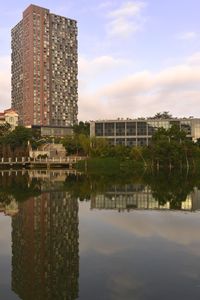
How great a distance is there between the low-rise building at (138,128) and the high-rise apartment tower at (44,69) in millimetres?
31762

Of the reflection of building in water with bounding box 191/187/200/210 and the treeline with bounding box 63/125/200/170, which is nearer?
the reflection of building in water with bounding box 191/187/200/210

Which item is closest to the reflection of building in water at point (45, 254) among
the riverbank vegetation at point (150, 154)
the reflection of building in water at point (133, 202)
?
the reflection of building in water at point (133, 202)

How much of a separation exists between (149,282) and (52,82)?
398 ft

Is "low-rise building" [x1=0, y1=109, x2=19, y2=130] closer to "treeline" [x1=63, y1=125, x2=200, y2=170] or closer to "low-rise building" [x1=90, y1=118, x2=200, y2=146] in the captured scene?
"low-rise building" [x1=90, y1=118, x2=200, y2=146]

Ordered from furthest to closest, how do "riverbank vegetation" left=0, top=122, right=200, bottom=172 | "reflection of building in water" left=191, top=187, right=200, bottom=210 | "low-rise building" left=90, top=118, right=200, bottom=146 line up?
"low-rise building" left=90, top=118, right=200, bottom=146
"riverbank vegetation" left=0, top=122, right=200, bottom=172
"reflection of building in water" left=191, top=187, right=200, bottom=210

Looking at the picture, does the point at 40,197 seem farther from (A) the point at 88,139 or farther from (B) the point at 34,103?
→ (B) the point at 34,103

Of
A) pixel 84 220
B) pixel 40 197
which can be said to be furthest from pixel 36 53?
pixel 84 220

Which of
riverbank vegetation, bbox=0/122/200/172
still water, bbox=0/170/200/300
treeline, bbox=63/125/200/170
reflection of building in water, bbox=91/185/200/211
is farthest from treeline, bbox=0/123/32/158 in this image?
still water, bbox=0/170/200/300

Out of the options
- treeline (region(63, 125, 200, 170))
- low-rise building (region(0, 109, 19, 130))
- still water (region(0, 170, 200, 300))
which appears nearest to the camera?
still water (region(0, 170, 200, 300))

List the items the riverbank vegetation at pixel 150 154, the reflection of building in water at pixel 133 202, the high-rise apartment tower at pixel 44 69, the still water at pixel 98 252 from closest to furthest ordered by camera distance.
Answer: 1. the still water at pixel 98 252
2. the reflection of building in water at pixel 133 202
3. the riverbank vegetation at pixel 150 154
4. the high-rise apartment tower at pixel 44 69

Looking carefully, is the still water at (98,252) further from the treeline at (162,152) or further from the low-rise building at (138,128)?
the low-rise building at (138,128)

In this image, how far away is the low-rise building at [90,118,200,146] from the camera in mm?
95688

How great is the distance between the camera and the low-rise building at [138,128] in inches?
3767

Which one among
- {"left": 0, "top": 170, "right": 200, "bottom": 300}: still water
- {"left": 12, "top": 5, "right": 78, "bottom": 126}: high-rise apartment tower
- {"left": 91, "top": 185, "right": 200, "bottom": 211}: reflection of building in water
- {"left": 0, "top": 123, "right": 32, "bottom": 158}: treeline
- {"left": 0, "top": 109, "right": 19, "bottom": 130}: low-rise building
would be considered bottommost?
{"left": 91, "top": 185, "right": 200, "bottom": 211}: reflection of building in water
